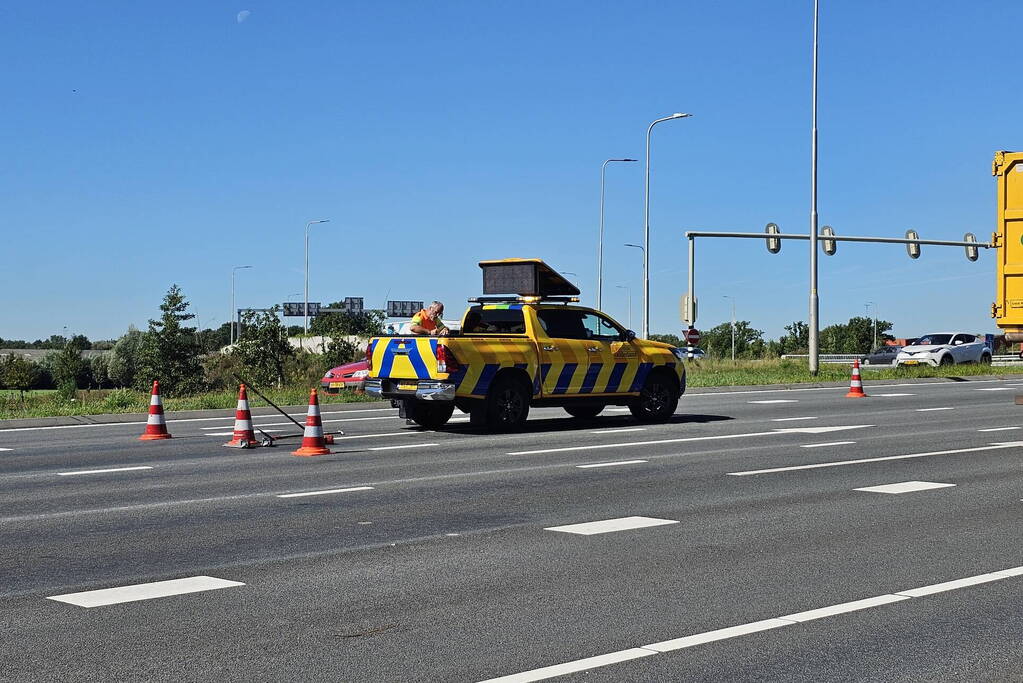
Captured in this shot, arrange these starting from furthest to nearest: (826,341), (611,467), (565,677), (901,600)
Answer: (826,341) < (611,467) < (901,600) < (565,677)

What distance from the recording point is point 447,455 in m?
15.7

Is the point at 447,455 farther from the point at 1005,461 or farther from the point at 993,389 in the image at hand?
the point at 993,389

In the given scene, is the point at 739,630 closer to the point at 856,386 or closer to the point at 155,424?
the point at 155,424

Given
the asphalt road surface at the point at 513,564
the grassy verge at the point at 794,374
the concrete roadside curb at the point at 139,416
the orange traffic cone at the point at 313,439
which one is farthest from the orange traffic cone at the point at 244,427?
the grassy verge at the point at 794,374

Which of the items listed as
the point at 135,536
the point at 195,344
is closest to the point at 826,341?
the point at 195,344

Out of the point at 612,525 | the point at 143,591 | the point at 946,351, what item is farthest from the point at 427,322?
the point at 946,351

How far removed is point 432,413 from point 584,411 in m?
3.76

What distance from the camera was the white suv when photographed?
4966 cm

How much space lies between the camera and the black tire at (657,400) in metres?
21.1

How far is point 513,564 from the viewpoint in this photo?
8.31 metres

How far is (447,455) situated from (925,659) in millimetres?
10111

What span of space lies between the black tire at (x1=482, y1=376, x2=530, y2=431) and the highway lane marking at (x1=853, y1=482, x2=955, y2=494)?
23.6 ft

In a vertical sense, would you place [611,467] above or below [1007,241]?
below

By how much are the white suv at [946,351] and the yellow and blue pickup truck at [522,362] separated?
30860 millimetres
